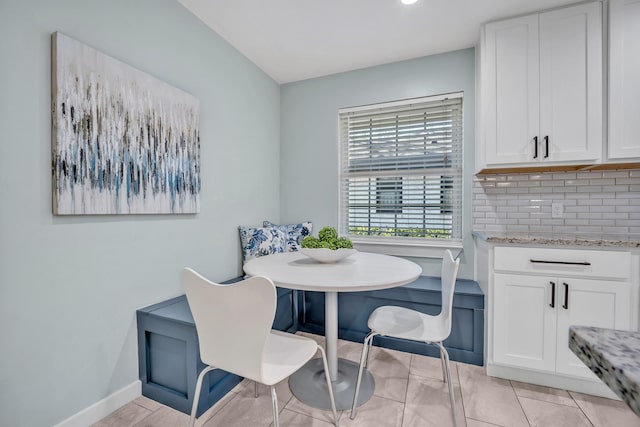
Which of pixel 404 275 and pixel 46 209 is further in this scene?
pixel 404 275

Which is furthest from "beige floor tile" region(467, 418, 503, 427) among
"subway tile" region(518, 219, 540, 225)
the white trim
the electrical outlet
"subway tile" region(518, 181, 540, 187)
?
the white trim

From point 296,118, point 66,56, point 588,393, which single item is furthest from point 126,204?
point 588,393

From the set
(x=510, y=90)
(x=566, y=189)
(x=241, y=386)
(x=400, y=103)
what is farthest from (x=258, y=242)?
(x=566, y=189)

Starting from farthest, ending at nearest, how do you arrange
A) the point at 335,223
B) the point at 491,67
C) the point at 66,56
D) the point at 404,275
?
the point at 335,223
the point at 491,67
the point at 404,275
the point at 66,56

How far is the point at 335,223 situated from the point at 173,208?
1539 mm

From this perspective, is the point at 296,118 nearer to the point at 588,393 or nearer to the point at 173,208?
the point at 173,208

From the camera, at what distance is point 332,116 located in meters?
2.99

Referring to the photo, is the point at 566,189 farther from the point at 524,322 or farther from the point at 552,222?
the point at 524,322

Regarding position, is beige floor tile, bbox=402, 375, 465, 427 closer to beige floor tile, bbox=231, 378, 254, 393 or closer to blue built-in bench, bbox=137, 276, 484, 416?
blue built-in bench, bbox=137, 276, 484, 416

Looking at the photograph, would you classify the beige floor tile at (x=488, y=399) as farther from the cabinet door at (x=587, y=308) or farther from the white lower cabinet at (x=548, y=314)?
the cabinet door at (x=587, y=308)

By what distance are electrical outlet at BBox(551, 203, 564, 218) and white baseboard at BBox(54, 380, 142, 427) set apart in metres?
3.06

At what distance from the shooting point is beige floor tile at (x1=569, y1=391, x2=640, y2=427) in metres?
1.52

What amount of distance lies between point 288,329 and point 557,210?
91.3 inches

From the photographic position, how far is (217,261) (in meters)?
2.33
